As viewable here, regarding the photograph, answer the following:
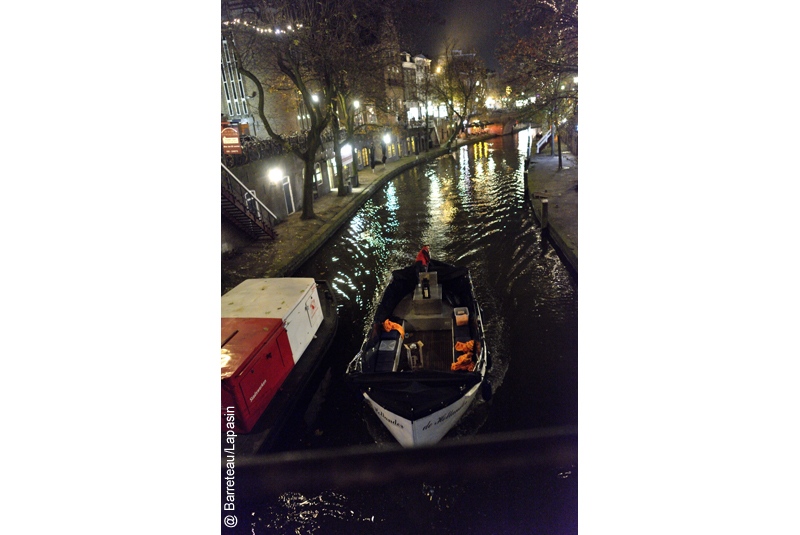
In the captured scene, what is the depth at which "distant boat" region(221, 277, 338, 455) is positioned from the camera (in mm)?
7219

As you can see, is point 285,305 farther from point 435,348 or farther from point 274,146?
point 274,146

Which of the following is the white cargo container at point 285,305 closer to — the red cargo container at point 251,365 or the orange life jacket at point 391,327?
the red cargo container at point 251,365

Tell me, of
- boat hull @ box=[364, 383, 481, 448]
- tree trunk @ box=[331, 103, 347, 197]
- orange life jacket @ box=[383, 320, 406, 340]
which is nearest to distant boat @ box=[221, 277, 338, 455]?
orange life jacket @ box=[383, 320, 406, 340]

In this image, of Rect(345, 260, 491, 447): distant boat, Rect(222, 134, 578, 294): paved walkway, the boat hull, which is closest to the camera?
the boat hull

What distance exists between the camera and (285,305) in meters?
9.24

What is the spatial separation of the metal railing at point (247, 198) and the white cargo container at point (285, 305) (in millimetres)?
7671

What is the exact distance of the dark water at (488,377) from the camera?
6562 millimetres

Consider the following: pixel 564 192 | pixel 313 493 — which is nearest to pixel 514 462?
pixel 313 493

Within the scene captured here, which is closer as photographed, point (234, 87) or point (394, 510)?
point (394, 510)

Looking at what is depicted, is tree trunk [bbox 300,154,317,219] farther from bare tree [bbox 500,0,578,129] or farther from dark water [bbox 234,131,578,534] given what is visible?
bare tree [bbox 500,0,578,129]

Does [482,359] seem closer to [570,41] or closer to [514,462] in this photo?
[514,462]

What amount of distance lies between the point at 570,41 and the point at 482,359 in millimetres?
9737

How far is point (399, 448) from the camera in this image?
25.0 feet

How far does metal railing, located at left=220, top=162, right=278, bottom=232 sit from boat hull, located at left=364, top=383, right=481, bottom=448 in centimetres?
1230
